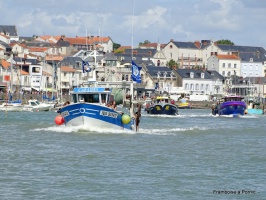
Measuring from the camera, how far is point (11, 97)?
133000 millimetres

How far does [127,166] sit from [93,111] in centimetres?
1474

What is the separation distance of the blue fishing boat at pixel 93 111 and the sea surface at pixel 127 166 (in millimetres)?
530

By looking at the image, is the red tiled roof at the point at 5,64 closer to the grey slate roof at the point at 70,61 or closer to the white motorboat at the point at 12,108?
the grey slate roof at the point at 70,61

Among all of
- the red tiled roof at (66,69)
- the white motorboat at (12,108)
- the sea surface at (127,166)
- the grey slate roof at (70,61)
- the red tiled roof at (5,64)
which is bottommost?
the sea surface at (127,166)

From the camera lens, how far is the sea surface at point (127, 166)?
107 feet

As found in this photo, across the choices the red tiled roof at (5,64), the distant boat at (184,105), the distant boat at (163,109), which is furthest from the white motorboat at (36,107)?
the red tiled roof at (5,64)

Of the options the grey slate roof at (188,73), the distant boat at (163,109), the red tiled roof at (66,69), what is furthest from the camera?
the grey slate roof at (188,73)

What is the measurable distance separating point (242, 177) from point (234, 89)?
6102 inches

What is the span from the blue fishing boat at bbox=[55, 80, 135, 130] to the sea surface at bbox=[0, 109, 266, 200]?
530mm

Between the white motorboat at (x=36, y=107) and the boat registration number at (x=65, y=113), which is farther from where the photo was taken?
the white motorboat at (x=36, y=107)

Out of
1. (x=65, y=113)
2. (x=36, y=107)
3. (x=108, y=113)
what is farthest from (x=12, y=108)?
(x=108, y=113)

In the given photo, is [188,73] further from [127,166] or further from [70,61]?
[127,166]

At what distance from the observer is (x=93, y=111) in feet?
177

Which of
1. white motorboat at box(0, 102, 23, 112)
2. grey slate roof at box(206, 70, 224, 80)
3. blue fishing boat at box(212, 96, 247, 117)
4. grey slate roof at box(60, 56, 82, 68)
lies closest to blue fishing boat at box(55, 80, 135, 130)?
blue fishing boat at box(212, 96, 247, 117)
